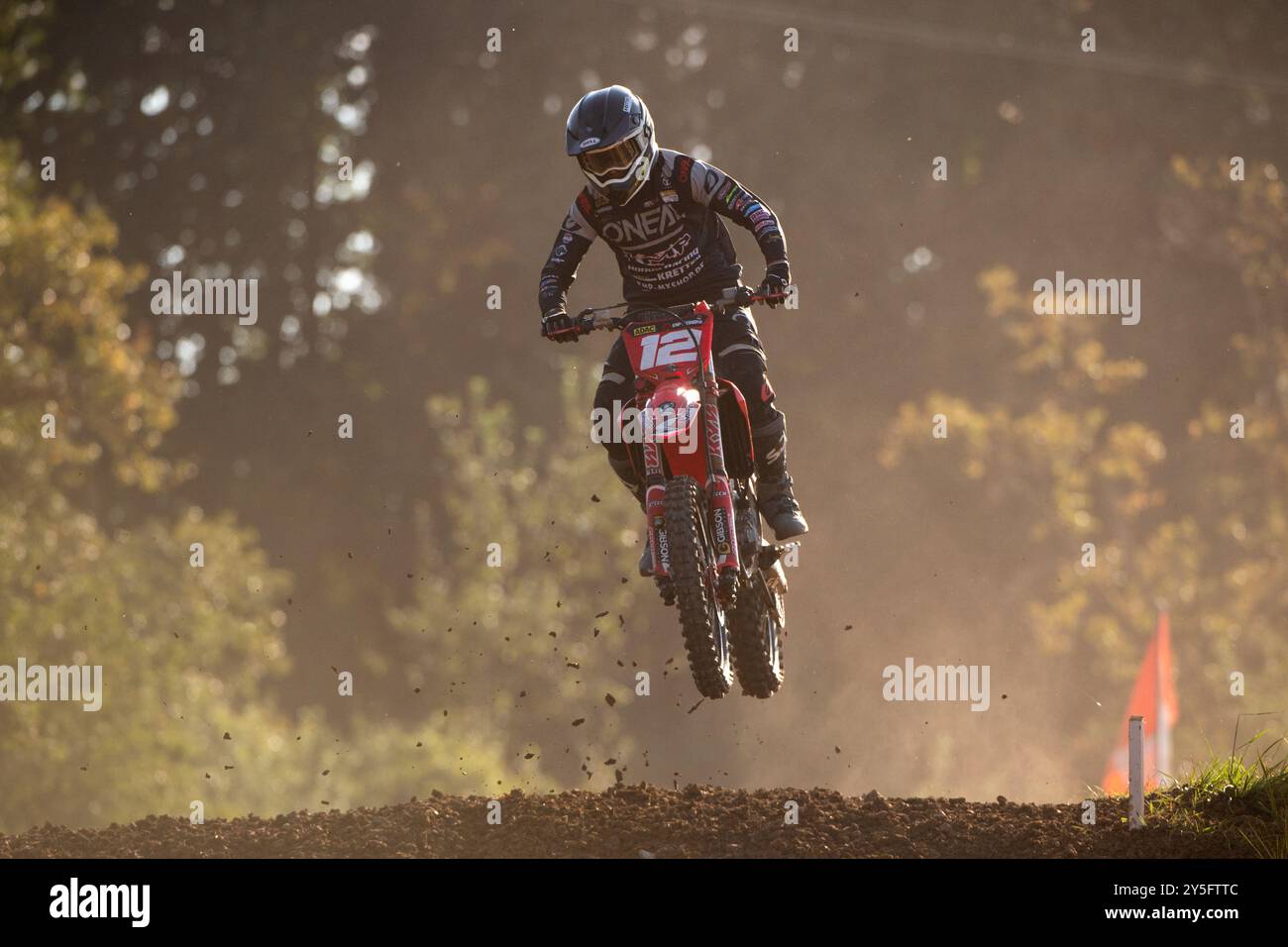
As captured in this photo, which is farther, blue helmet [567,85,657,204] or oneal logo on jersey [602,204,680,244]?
oneal logo on jersey [602,204,680,244]

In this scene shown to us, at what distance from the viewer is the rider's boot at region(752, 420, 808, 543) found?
29.0 ft

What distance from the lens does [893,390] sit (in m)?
34.8

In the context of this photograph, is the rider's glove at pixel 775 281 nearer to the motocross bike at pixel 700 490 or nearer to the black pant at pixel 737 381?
the motocross bike at pixel 700 490

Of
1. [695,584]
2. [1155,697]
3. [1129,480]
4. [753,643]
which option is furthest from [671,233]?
[1129,480]

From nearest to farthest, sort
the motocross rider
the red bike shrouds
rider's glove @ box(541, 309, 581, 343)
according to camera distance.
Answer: the red bike shrouds < rider's glove @ box(541, 309, 581, 343) < the motocross rider

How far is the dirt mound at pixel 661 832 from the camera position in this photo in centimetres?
798

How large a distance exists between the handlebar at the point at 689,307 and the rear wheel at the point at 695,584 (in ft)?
3.23

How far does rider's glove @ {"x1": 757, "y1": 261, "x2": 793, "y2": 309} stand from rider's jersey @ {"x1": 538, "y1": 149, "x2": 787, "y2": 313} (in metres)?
0.10

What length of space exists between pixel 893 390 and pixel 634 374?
2693cm

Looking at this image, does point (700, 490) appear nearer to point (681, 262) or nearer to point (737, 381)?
point (737, 381)

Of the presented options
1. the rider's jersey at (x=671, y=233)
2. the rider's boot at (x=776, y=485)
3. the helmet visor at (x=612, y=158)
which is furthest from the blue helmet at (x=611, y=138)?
the rider's boot at (x=776, y=485)

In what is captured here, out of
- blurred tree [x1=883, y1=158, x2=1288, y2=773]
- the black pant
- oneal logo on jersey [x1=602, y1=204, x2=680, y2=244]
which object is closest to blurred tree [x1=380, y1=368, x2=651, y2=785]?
blurred tree [x1=883, y1=158, x2=1288, y2=773]

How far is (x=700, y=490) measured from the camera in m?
8.02

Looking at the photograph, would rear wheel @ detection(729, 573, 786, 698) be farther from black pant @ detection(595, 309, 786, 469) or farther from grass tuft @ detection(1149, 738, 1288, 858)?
grass tuft @ detection(1149, 738, 1288, 858)
